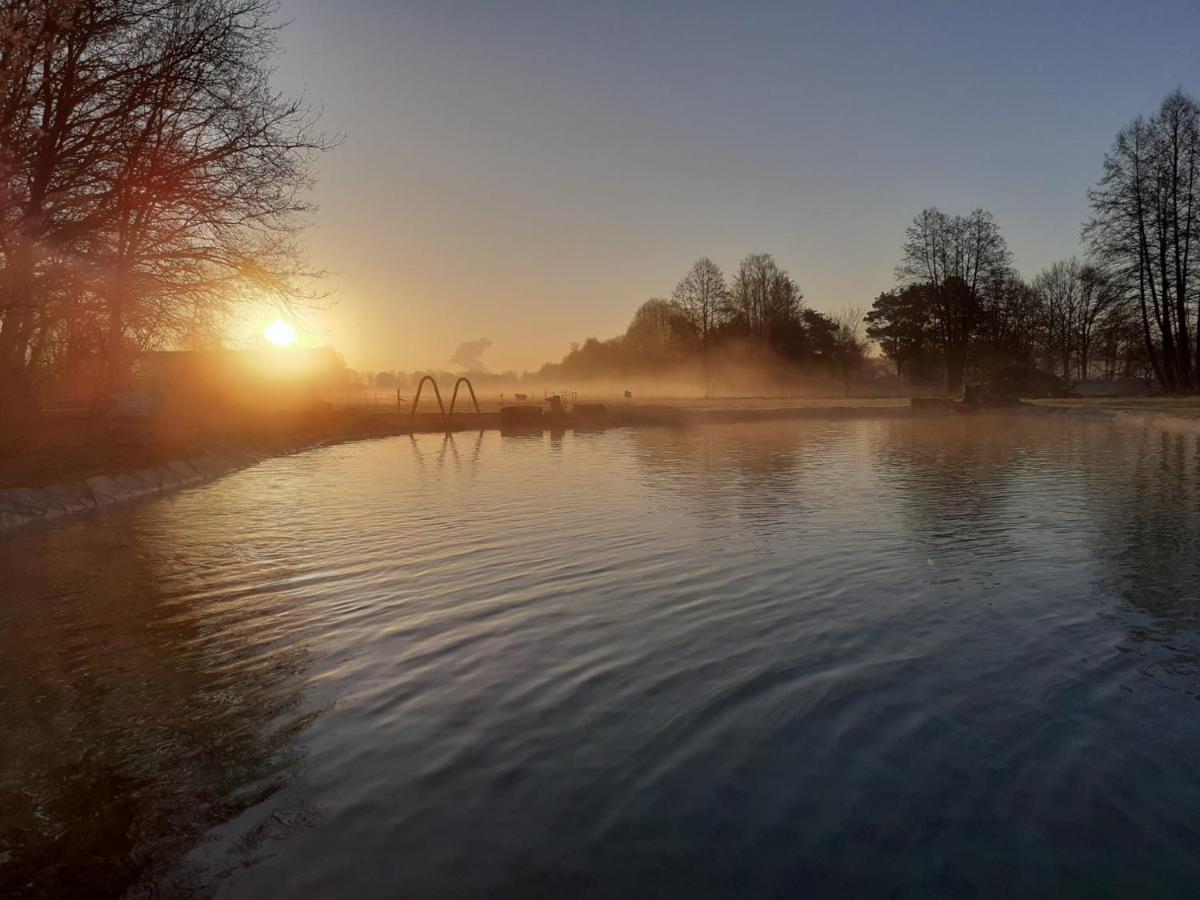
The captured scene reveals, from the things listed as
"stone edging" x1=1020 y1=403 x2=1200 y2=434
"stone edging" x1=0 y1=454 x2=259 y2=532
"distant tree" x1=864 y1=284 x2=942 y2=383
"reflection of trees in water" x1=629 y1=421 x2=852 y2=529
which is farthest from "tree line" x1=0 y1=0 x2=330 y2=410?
"distant tree" x1=864 y1=284 x2=942 y2=383

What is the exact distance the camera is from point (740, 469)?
18.1 meters

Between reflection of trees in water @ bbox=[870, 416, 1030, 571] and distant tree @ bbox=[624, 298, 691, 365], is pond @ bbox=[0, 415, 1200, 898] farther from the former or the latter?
distant tree @ bbox=[624, 298, 691, 365]

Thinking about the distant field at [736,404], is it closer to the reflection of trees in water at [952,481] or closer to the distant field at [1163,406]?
the distant field at [1163,406]

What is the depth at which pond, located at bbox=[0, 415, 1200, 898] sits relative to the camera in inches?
131

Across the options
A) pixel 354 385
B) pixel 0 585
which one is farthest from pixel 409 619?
pixel 354 385

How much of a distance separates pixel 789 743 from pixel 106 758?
3783 millimetres

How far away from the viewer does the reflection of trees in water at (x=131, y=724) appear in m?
3.47

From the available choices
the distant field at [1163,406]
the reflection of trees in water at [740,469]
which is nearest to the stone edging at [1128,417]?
the distant field at [1163,406]

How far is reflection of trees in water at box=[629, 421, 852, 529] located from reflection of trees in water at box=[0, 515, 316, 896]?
23.0 ft

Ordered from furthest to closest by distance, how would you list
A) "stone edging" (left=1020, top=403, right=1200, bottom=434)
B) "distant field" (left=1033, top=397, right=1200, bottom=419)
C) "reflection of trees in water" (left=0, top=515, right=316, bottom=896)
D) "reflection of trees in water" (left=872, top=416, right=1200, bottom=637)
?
"distant field" (left=1033, top=397, right=1200, bottom=419), "stone edging" (left=1020, top=403, right=1200, bottom=434), "reflection of trees in water" (left=872, top=416, right=1200, bottom=637), "reflection of trees in water" (left=0, top=515, right=316, bottom=896)

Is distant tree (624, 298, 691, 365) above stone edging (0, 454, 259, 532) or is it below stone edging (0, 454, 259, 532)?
above

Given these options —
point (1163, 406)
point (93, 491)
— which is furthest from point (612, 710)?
point (1163, 406)

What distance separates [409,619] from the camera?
680 centimetres

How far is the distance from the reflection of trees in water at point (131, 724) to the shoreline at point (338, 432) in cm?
680
